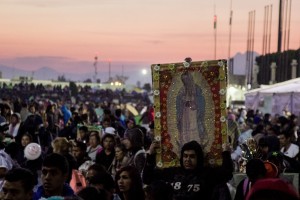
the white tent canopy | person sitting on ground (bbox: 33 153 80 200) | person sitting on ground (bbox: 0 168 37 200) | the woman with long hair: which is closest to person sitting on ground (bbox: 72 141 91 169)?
the woman with long hair

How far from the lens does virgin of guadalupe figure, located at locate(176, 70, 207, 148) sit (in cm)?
722

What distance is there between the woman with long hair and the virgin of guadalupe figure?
3.66 feet

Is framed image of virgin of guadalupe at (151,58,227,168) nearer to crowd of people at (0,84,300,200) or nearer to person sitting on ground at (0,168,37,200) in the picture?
crowd of people at (0,84,300,200)

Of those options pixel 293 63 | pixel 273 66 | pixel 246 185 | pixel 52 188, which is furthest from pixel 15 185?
pixel 273 66

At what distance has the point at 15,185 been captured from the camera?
4836 millimetres

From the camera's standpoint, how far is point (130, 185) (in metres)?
6.21

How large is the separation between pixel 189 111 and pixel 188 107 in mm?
47

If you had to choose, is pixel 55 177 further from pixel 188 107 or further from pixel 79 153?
pixel 79 153

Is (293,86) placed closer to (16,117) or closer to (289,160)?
(16,117)

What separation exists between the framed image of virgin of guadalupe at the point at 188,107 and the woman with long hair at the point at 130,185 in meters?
0.90

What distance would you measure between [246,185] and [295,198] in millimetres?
3924

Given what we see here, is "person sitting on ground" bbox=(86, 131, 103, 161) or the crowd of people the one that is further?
"person sitting on ground" bbox=(86, 131, 103, 161)

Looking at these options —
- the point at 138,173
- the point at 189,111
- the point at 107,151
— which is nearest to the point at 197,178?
the point at 138,173

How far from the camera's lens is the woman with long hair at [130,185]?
20.3 feet
